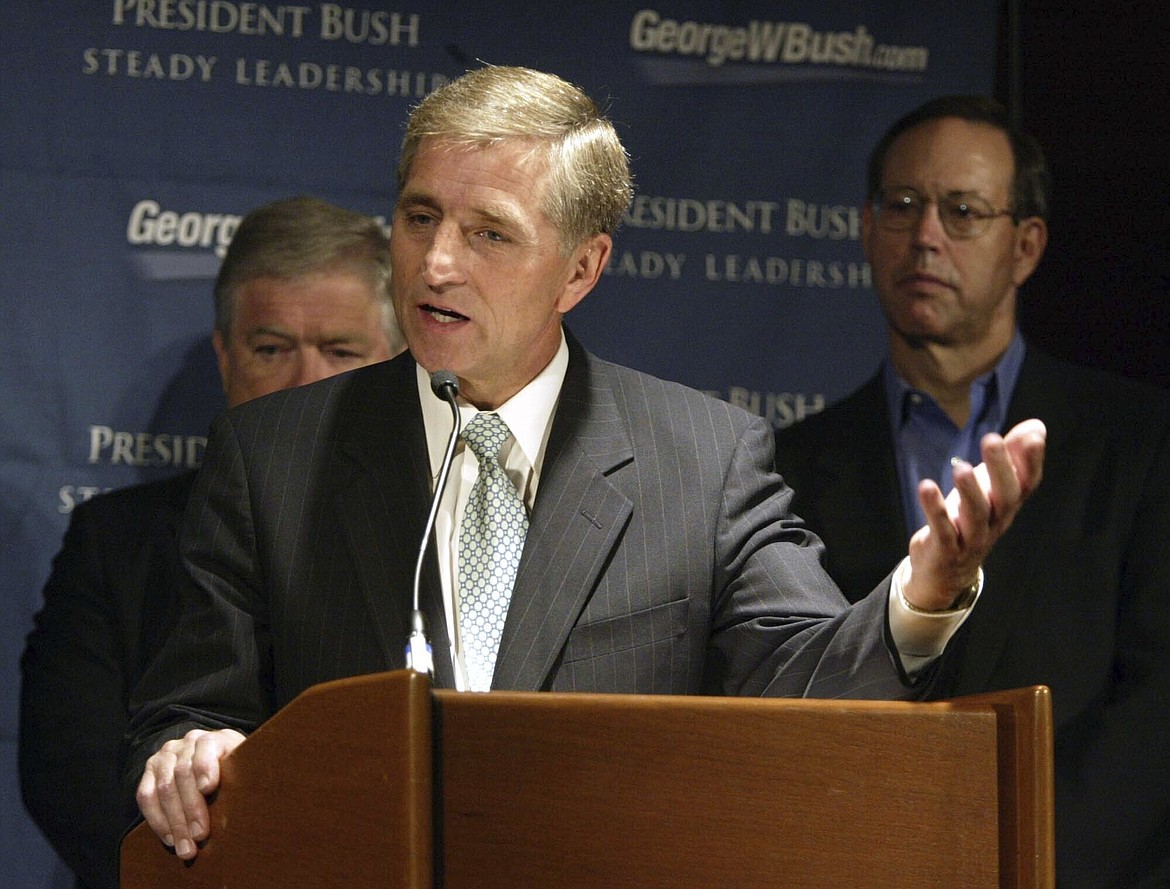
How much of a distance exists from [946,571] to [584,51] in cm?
202

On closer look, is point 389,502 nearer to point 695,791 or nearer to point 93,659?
point 695,791

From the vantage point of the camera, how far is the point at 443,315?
1.94 metres

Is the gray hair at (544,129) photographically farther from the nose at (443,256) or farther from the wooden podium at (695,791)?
the wooden podium at (695,791)

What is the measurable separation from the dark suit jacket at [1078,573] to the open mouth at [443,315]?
122 cm

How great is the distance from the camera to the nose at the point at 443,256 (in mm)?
1905

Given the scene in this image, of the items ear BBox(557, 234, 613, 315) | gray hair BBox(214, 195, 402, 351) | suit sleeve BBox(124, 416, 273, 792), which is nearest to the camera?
suit sleeve BBox(124, 416, 273, 792)

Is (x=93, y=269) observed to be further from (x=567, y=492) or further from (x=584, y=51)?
(x=567, y=492)

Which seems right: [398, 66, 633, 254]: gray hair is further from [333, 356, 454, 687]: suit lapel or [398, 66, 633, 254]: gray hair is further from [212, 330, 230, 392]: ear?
[212, 330, 230, 392]: ear

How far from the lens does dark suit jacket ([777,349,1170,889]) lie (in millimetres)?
2820

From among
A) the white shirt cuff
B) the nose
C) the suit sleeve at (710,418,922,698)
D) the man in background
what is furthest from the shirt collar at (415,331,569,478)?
the man in background

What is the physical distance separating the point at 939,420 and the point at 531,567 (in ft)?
5.20

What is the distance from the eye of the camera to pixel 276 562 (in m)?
1.88

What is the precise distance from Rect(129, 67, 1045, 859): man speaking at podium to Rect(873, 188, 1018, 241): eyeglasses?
4.11 feet

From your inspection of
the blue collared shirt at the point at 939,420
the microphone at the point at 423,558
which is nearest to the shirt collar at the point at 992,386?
the blue collared shirt at the point at 939,420
